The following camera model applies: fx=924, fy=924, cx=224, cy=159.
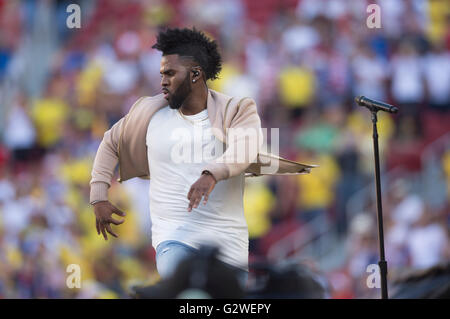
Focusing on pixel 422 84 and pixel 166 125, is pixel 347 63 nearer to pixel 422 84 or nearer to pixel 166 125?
pixel 422 84

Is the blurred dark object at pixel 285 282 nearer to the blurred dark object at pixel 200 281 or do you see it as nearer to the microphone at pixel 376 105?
the microphone at pixel 376 105

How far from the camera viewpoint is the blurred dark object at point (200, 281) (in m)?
4.22

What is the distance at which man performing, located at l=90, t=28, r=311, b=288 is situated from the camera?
203 inches

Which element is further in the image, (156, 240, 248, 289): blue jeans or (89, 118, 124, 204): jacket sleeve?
(89, 118, 124, 204): jacket sleeve

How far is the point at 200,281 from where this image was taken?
13.8 ft

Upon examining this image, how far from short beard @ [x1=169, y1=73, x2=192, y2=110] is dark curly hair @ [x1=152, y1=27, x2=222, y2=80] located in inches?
6.0

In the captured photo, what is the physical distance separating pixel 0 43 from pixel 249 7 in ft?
12.5

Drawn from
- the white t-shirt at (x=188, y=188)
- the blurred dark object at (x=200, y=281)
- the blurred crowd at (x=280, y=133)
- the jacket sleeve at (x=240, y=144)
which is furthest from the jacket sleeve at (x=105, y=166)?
the blurred crowd at (x=280, y=133)

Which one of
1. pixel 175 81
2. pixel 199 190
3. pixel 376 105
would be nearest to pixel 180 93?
pixel 175 81

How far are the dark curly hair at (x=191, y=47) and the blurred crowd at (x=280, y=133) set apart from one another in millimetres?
3512

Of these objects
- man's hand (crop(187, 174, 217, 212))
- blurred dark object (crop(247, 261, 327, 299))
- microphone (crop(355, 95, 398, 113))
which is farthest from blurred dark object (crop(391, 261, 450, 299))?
man's hand (crop(187, 174, 217, 212))

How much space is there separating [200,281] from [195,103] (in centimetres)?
137

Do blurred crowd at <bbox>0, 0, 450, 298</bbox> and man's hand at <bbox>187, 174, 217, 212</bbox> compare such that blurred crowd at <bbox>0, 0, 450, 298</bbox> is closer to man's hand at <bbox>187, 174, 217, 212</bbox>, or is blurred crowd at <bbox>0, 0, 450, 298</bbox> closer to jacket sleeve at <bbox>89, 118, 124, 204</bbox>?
jacket sleeve at <bbox>89, 118, 124, 204</bbox>

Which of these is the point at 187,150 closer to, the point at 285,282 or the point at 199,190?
the point at 199,190
